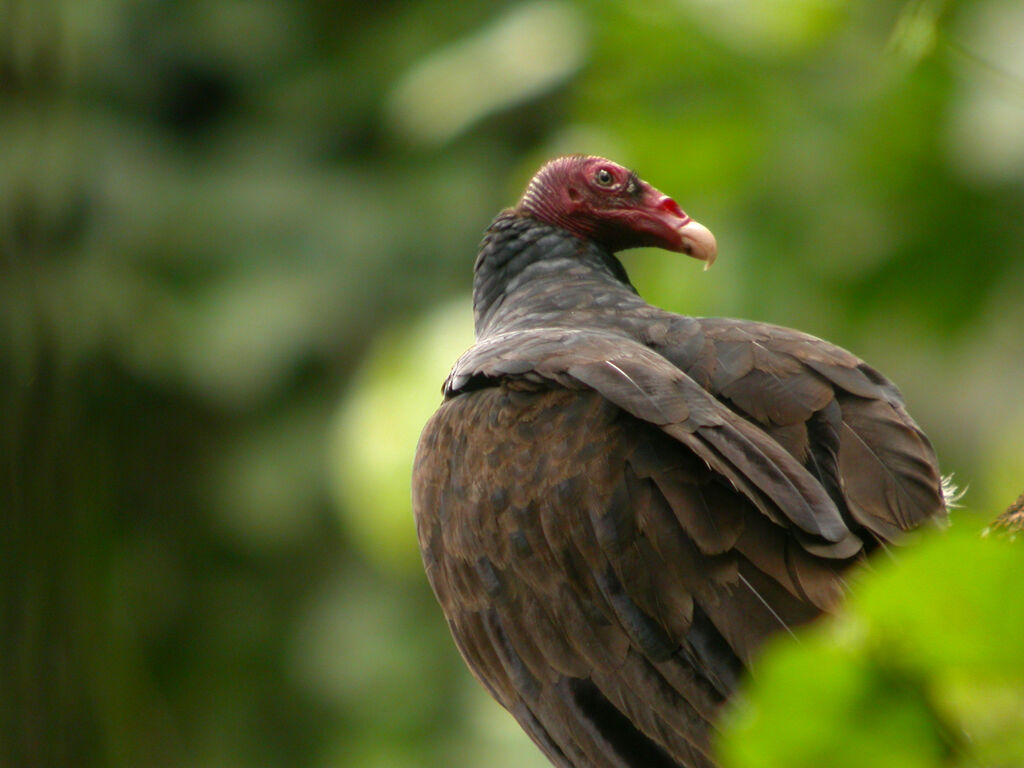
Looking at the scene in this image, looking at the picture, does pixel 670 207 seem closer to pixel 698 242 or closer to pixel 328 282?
pixel 698 242

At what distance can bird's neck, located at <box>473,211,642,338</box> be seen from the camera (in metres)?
3.17

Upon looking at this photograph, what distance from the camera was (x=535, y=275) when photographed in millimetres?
3359

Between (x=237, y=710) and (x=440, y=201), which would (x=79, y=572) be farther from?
(x=237, y=710)

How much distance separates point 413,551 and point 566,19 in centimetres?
254

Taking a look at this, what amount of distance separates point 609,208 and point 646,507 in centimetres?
133

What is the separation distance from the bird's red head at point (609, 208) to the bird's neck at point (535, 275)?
0.04m

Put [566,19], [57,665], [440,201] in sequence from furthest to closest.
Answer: [440,201], [566,19], [57,665]

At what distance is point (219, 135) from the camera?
28.4 ft

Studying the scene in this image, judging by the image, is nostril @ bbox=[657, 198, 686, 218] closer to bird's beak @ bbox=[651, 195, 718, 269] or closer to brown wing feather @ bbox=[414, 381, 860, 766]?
bird's beak @ bbox=[651, 195, 718, 269]

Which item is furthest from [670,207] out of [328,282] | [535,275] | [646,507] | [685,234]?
[328,282]

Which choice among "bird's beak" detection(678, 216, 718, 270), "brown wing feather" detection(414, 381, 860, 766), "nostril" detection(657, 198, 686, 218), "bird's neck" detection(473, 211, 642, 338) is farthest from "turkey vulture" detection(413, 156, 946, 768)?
"nostril" detection(657, 198, 686, 218)

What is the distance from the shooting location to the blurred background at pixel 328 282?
287 cm

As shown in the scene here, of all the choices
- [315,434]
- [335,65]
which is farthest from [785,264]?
[335,65]

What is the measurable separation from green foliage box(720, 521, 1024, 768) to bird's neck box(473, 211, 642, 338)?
91.1 inches
